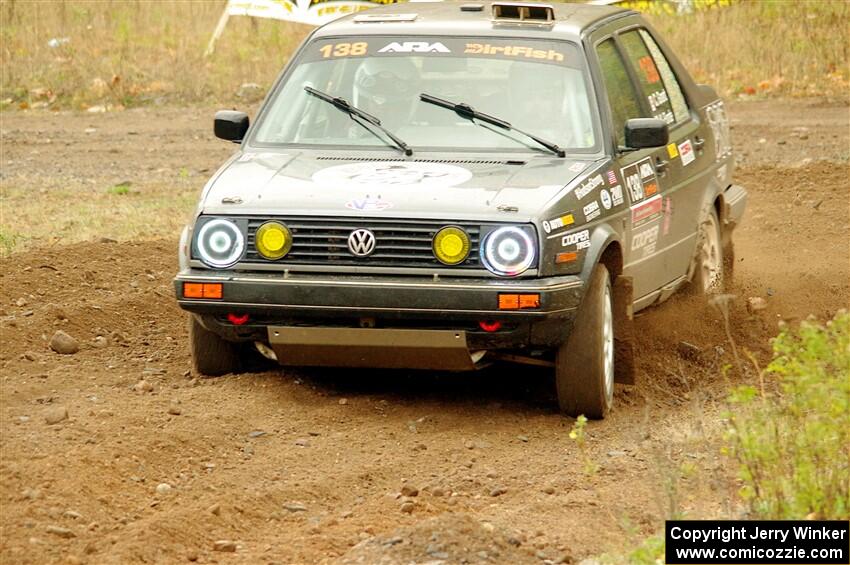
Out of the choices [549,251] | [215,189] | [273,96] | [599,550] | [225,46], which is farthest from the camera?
[225,46]

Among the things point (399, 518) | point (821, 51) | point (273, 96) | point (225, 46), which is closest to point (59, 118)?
point (225, 46)

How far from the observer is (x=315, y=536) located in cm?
529

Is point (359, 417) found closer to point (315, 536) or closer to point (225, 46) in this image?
point (315, 536)

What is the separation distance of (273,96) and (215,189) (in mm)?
1123

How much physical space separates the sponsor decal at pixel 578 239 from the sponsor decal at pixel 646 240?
727 millimetres

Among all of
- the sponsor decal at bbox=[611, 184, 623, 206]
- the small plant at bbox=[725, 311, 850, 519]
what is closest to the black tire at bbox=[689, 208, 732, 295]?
the sponsor decal at bbox=[611, 184, 623, 206]

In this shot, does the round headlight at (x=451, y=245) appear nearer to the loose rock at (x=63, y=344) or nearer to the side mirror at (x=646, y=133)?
the side mirror at (x=646, y=133)

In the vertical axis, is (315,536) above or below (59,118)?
above

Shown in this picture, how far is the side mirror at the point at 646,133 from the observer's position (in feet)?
24.1

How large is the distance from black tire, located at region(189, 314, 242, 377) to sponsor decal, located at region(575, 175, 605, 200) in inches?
69.1

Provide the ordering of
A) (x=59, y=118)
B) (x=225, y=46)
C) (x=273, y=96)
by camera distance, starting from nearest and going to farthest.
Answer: (x=273, y=96) → (x=59, y=118) → (x=225, y=46)

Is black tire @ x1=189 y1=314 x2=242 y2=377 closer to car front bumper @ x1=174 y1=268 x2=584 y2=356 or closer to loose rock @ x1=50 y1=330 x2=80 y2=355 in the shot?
car front bumper @ x1=174 y1=268 x2=584 y2=356

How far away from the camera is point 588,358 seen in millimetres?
6789

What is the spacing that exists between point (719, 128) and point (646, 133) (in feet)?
6.94
